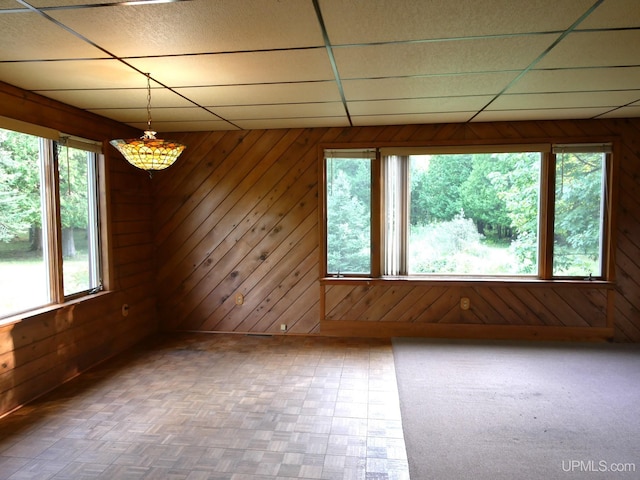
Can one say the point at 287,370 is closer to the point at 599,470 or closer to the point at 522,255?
the point at 599,470

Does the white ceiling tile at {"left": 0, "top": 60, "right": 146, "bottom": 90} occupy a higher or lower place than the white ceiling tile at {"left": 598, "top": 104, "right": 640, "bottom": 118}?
lower

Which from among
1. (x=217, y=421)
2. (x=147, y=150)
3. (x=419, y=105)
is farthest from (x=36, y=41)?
(x=419, y=105)

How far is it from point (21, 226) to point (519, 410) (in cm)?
387

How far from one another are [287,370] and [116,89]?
2.64 m

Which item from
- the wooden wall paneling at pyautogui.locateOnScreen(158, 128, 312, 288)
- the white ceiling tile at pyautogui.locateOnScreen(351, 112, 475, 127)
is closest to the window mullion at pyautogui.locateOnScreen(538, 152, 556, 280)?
the white ceiling tile at pyautogui.locateOnScreen(351, 112, 475, 127)

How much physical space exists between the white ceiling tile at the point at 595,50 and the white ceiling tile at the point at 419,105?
801 millimetres

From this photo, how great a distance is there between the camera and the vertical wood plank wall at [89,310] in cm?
277

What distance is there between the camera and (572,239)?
4.13 m

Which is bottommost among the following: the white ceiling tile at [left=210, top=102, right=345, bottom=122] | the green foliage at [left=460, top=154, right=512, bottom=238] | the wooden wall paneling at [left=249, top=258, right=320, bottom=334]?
the wooden wall paneling at [left=249, top=258, right=320, bottom=334]

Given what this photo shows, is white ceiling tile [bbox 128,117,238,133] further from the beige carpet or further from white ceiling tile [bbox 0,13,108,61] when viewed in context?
the beige carpet

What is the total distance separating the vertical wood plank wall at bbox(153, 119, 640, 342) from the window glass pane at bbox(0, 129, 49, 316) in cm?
155

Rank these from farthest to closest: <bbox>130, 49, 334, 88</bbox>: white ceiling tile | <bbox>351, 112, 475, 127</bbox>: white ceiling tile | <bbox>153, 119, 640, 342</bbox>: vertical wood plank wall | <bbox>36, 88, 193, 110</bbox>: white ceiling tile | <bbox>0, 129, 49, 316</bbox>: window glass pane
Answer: <bbox>153, 119, 640, 342</bbox>: vertical wood plank wall → <bbox>351, 112, 475, 127</bbox>: white ceiling tile → <bbox>36, 88, 193, 110</bbox>: white ceiling tile → <bbox>0, 129, 49, 316</bbox>: window glass pane → <bbox>130, 49, 334, 88</bbox>: white ceiling tile

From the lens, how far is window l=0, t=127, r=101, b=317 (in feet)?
9.19

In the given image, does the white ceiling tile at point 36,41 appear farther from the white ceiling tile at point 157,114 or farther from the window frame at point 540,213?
the window frame at point 540,213
